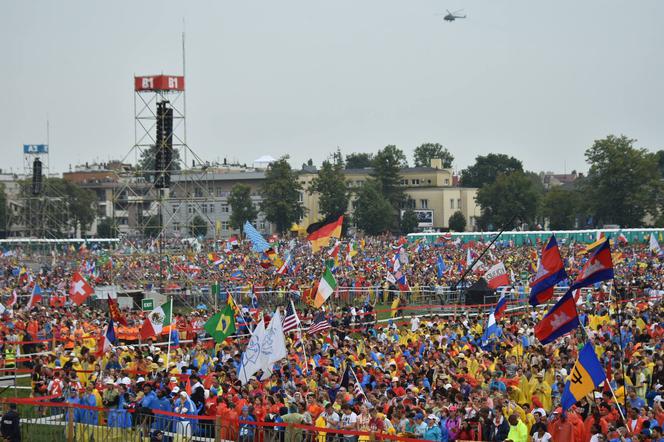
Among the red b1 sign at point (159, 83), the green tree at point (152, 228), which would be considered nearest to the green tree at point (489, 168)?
the green tree at point (152, 228)

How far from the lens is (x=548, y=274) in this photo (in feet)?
63.6

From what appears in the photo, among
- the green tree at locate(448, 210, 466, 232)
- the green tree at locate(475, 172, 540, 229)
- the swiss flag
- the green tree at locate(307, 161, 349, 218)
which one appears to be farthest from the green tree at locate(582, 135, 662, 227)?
the swiss flag

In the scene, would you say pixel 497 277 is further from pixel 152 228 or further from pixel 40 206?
pixel 40 206

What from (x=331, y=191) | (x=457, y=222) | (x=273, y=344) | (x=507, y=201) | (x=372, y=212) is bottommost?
(x=273, y=344)

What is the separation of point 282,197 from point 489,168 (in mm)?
48838

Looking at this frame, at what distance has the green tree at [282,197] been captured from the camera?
106 meters

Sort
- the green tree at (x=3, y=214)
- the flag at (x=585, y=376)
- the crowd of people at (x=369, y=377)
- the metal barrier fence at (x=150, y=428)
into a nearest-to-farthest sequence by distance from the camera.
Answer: the flag at (x=585, y=376) < the metal barrier fence at (x=150, y=428) < the crowd of people at (x=369, y=377) < the green tree at (x=3, y=214)

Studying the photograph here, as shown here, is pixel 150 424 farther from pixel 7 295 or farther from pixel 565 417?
pixel 7 295

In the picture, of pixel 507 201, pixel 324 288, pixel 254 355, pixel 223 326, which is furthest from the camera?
pixel 507 201

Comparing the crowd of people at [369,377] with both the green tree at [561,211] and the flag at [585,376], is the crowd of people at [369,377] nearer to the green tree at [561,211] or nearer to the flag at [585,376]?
the flag at [585,376]

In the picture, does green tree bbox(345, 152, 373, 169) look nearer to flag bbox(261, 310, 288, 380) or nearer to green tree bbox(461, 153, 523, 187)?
green tree bbox(461, 153, 523, 187)

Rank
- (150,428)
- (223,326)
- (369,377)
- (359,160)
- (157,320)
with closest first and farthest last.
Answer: (150,428)
(369,377)
(223,326)
(157,320)
(359,160)

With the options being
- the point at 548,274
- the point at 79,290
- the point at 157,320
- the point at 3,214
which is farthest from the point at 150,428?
the point at 3,214

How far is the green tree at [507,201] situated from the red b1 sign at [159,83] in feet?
226
